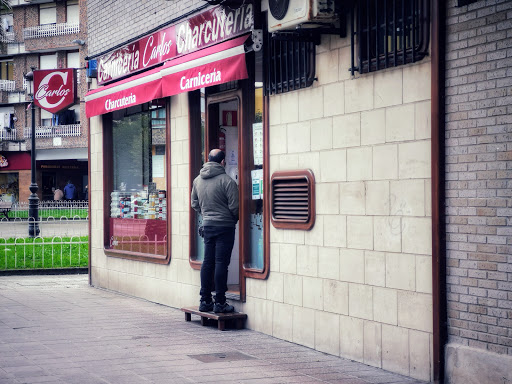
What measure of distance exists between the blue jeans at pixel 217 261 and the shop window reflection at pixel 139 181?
7.04 ft

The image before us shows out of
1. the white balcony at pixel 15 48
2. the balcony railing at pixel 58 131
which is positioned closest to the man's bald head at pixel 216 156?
the balcony railing at pixel 58 131

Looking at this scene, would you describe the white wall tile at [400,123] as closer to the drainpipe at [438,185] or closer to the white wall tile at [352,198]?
the drainpipe at [438,185]

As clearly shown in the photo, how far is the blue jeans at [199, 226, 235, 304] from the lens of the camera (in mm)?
8859

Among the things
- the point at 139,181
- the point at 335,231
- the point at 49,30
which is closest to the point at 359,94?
the point at 335,231

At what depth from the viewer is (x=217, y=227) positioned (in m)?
8.92

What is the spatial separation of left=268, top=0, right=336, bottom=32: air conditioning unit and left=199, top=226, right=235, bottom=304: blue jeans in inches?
102

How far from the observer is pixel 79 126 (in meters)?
46.9

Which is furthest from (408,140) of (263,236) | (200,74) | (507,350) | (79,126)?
(79,126)

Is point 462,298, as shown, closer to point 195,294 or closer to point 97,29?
point 195,294

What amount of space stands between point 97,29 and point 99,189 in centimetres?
277

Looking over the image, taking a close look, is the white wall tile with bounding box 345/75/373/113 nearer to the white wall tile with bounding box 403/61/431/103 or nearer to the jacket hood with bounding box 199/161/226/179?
the white wall tile with bounding box 403/61/431/103

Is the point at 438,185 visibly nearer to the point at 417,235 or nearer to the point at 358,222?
the point at 417,235

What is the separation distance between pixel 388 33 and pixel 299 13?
85cm

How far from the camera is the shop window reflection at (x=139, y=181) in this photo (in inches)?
451
